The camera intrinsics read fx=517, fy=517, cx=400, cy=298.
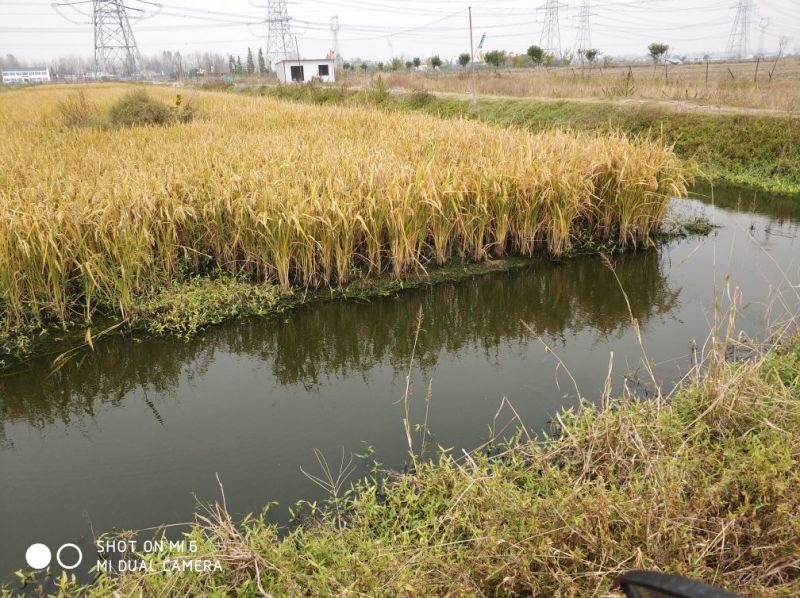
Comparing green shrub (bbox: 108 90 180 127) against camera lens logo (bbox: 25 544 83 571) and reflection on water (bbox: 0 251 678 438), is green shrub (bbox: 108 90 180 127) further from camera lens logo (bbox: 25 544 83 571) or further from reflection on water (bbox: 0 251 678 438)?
camera lens logo (bbox: 25 544 83 571)

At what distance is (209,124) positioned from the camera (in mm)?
12875

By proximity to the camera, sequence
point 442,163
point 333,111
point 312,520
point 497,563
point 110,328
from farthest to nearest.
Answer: point 333,111
point 442,163
point 110,328
point 312,520
point 497,563

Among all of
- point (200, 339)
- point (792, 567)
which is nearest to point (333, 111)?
point (200, 339)

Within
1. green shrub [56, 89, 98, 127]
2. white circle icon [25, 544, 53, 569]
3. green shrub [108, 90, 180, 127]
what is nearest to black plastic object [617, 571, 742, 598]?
white circle icon [25, 544, 53, 569]

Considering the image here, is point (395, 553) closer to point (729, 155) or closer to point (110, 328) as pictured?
point (110, 328)

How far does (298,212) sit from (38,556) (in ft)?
12.1

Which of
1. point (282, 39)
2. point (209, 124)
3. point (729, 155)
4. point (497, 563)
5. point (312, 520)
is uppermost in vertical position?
point (282, 39)

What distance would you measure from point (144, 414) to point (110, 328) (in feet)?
4.46

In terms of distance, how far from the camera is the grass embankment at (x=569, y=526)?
2092mm

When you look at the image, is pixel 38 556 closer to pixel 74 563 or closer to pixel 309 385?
pixel 74 563

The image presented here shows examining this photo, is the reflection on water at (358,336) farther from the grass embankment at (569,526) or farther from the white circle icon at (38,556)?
the grass embankment at (569,526)

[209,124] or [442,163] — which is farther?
[209,124]

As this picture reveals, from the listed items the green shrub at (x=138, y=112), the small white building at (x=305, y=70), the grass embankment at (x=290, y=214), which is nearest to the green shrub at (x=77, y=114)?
the green shrub at (x=138, y=112)

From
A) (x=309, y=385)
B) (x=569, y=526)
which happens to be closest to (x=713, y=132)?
(x=309, y=385)
